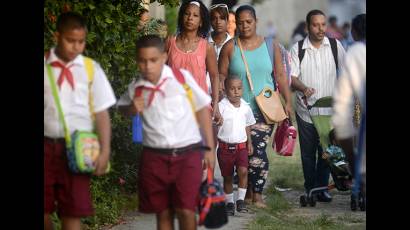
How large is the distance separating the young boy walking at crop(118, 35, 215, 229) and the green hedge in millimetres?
867

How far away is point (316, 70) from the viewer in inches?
456

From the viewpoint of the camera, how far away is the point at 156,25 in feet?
36.1

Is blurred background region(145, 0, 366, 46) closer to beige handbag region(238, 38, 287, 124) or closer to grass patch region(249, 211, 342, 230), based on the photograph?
beige handbag region(238, 38, 287, 124)

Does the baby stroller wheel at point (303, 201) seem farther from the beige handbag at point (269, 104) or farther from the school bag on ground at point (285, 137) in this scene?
the beige handbag at point (269, 104)

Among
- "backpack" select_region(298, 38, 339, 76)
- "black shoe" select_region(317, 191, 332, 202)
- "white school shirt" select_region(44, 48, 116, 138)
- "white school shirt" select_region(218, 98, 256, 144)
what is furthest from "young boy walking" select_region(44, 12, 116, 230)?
"black shoe" select_region(317, 191, 332, 202)

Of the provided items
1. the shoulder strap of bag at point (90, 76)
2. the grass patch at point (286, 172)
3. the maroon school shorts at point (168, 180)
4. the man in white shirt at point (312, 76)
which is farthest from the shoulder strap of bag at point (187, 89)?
the grass patch at point (286, 172)

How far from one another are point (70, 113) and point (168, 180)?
0.84 metres

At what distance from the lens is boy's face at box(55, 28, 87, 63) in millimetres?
7504

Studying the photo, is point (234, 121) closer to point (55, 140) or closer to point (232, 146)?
point (232, 146)

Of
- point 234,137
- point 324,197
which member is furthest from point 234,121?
point 324,197
